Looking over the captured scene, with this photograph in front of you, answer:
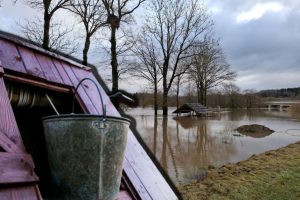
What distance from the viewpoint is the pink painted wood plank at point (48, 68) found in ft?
8.77

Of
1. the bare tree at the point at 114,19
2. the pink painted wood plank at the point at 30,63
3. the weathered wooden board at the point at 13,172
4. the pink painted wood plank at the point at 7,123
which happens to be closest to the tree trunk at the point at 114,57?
the bare tree at the point at 114,19

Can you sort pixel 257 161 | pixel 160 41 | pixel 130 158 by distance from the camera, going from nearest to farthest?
pixel 130 158, pixel 257 161, pixel 160 41

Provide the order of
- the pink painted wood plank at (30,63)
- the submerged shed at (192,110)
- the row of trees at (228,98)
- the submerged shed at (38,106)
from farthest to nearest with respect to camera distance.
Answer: the row of trees at (228,98)
the submerged shed at (192,110)
the pink painted wood plank at (30,63)
the submerged shed at (38,106)

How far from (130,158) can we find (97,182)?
1.04 meters

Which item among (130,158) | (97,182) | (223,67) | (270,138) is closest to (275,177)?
(130,158)

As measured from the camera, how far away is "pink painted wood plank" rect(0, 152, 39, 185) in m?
1.62

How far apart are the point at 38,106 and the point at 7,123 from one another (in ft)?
2.39

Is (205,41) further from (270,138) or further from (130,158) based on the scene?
(130,158)

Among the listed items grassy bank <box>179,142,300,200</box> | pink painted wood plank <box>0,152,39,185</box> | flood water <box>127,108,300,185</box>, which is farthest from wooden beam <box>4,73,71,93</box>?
flood water <box>127,108,300,185</box>

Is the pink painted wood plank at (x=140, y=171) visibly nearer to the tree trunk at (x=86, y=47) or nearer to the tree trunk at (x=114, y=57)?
the tree trunk at (x=86, y=47)

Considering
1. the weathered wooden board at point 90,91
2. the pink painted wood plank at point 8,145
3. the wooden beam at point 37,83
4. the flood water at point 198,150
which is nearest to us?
the pink painted wood plank at point 8,145

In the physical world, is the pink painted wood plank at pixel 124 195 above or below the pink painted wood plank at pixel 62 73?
below

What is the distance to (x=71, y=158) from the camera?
1885mm

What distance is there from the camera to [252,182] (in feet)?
18.9
